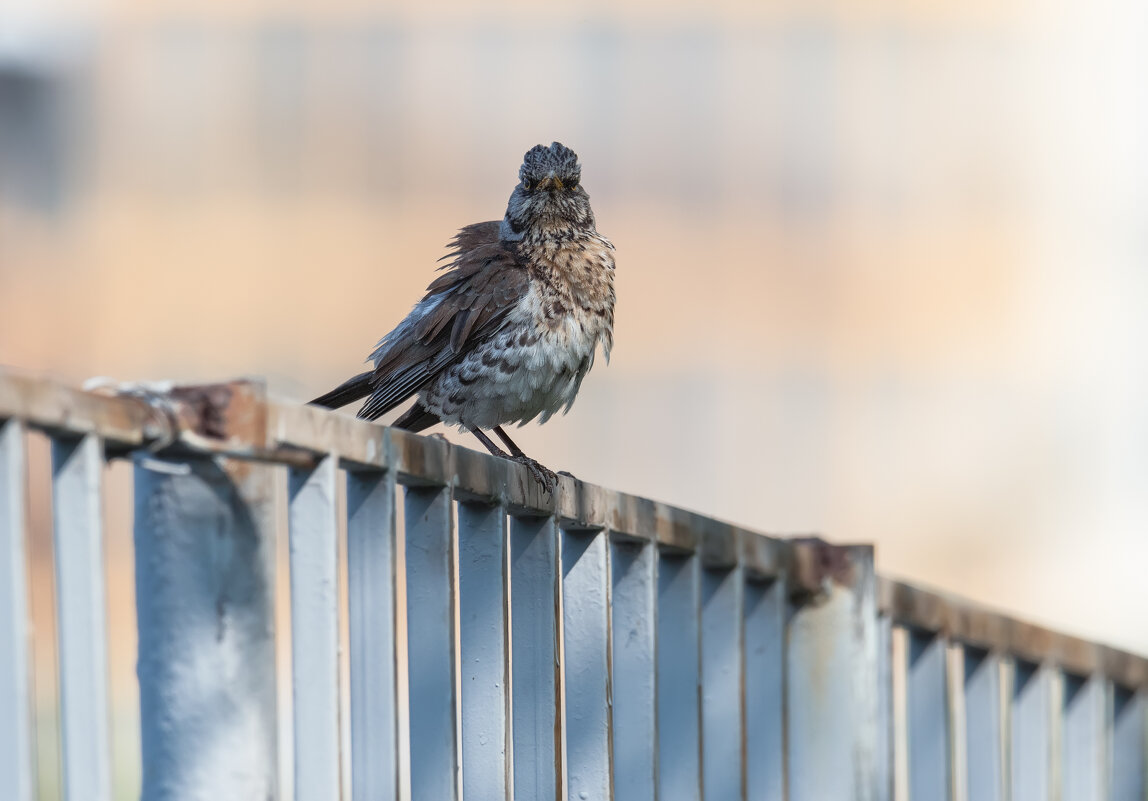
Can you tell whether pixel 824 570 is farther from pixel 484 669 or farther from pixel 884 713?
pixel 484 669

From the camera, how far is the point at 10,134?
10984mm

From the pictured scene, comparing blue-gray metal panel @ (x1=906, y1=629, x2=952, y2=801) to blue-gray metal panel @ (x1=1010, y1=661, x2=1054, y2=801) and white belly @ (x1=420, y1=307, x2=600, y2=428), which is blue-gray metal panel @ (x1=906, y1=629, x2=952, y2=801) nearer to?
blue-gray metal panel @ (x1=1010, y1=661, x2=1054, y2=801)

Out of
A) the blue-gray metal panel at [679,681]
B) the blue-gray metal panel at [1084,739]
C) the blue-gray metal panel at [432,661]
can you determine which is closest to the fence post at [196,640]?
the blue-gray metal panel at [432,661]

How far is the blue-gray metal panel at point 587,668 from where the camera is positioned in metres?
2.07

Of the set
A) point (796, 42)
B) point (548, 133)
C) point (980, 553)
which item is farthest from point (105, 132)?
point (980, 553)

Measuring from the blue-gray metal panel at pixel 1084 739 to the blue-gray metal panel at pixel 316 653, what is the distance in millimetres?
2698

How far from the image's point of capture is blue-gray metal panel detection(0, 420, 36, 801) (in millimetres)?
1003

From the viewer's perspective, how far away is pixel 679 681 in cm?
240

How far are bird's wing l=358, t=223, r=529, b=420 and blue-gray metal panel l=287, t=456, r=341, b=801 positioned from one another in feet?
8.22

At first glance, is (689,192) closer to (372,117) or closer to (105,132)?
(372,117)

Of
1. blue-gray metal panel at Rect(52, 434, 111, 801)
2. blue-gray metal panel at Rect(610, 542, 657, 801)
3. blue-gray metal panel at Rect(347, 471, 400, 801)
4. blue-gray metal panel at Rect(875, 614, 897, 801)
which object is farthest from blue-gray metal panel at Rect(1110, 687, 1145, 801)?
blue-gray metal panel at Rect(52, 434, 111, 801)

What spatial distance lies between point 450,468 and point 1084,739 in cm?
244

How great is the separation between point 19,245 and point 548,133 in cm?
389

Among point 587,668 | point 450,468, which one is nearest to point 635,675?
point 587,668
